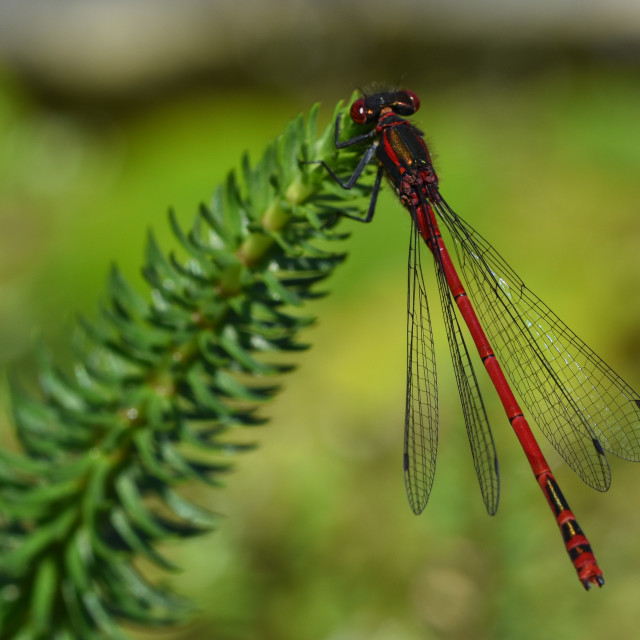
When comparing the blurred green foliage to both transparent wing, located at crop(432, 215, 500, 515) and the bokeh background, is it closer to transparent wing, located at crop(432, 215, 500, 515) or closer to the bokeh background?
the bokeh background

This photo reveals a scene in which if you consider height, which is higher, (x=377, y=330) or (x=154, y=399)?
(x=377, y=330)

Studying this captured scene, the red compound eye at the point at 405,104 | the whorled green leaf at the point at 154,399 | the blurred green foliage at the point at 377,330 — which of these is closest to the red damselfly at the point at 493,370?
the red compound eye at the point at 405,104

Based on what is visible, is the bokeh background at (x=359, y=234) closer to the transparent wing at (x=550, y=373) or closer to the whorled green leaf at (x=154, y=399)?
the whorled green leaf at (x=154, y=399)

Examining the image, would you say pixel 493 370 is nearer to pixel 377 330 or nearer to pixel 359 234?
pixel 377 330

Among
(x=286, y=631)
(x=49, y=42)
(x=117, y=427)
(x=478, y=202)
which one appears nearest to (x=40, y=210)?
(x=49, y=42)

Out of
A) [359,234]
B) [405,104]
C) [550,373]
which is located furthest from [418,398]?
[359,234]
